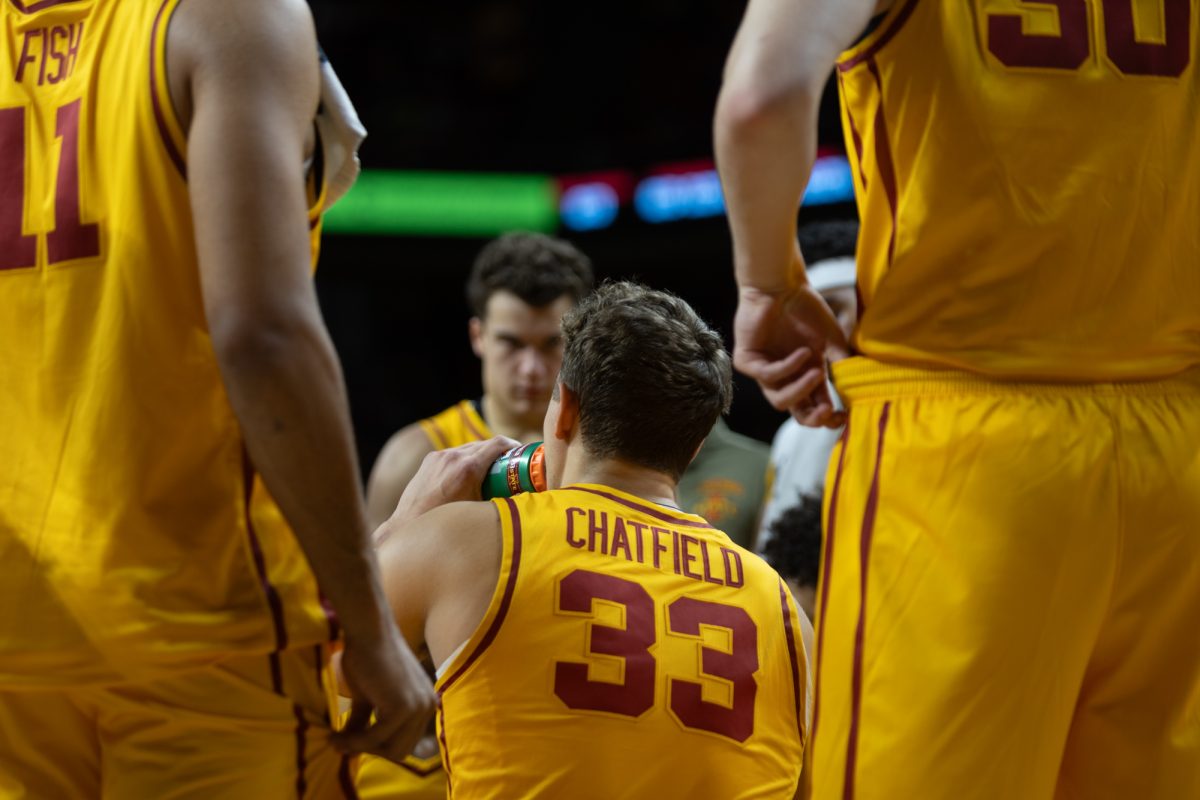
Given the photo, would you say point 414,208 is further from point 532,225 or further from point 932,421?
point 932,421

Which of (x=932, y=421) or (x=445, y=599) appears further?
(x=445, y=599)

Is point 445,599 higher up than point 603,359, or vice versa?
point 603,359

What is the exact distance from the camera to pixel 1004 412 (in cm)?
205

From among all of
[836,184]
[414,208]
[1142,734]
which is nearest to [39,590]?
[1142,734]

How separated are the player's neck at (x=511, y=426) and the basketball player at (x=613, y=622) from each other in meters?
2.35

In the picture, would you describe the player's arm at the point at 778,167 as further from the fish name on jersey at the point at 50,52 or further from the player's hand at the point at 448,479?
the fish name on jersey at the point at 50,52

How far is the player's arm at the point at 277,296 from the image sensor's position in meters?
1.56

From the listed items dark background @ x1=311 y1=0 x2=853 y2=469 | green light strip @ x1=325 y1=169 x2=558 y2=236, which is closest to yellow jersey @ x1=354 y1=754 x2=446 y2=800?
dark background @ x1=311 y1=0 x2=853 y2=469

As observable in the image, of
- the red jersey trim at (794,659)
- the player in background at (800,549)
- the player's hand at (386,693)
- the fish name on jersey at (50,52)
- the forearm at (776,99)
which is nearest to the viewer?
the player's hand at (386,693)

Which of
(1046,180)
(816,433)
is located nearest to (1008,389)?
(1046,180)

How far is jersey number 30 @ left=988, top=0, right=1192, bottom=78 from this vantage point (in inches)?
81.1

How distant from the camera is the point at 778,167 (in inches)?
81.0

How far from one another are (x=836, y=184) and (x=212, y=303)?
320 inches

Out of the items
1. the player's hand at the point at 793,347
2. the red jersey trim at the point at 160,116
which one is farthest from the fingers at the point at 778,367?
the red jersey trim at the point at 160,116
